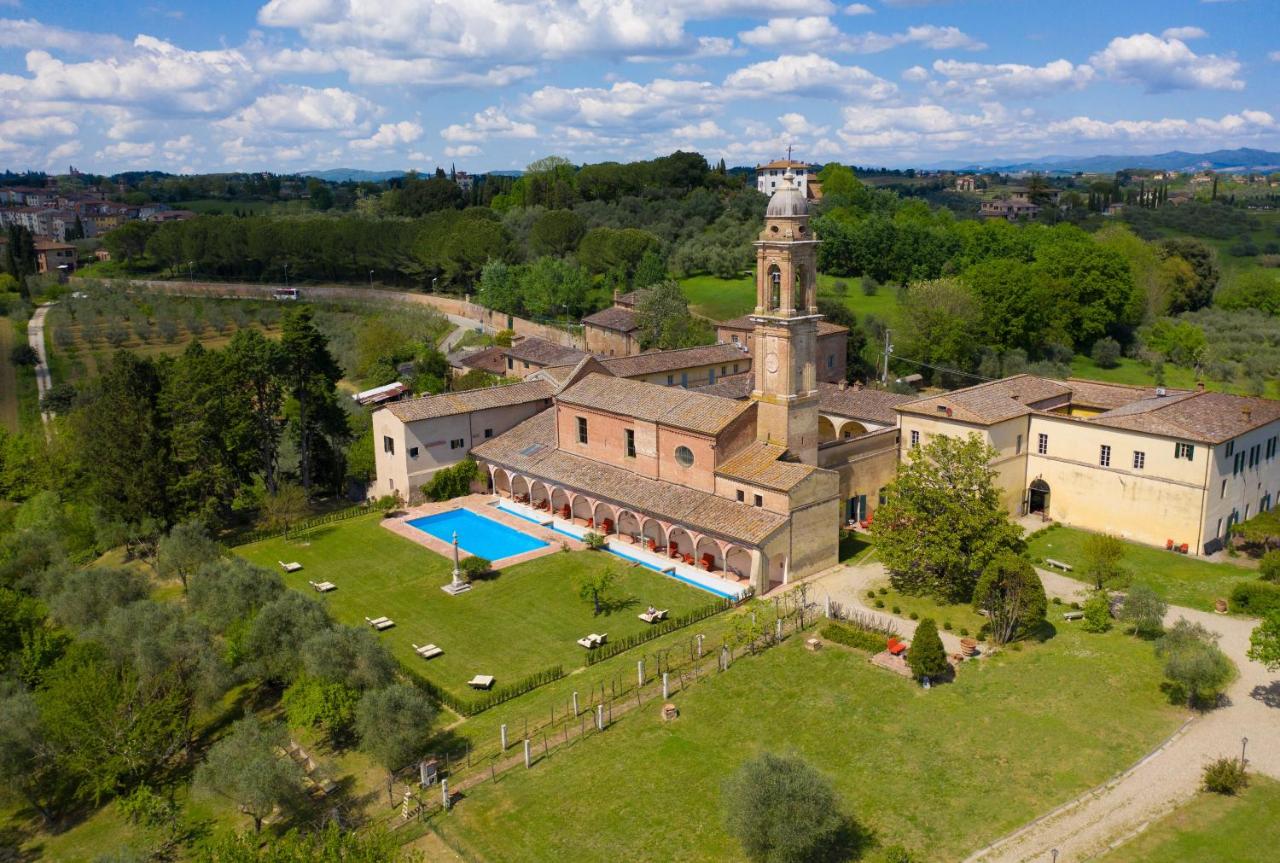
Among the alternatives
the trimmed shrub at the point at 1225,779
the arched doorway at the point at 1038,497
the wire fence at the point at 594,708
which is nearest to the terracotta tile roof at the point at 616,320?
the arched doorway at the point at 1038,497

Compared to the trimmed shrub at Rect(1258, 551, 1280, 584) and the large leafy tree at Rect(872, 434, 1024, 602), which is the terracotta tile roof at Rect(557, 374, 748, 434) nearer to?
the large leafy tree at Rect(872, 434, 1024, 602)

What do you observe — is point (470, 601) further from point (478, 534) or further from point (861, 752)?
point (861, 752)

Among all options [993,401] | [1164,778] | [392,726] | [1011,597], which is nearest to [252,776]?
[392,726]

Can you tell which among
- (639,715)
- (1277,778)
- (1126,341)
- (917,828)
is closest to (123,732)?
(639,715)

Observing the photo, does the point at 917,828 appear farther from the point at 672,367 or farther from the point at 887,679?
the point at 672,367

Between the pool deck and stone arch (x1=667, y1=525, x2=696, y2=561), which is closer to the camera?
stone arch (x1=667, y1=525, x2=696, y2=561)

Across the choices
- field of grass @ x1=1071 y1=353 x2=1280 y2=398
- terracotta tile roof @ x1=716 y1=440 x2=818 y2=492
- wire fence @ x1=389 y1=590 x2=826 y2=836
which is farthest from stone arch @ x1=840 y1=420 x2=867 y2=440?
field of grass @ x1=1071 y1=353 x2=1280 y2=398

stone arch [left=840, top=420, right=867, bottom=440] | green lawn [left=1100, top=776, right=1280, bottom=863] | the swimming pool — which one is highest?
stone arch [left=840, top=420, right=867, bottom=440]
